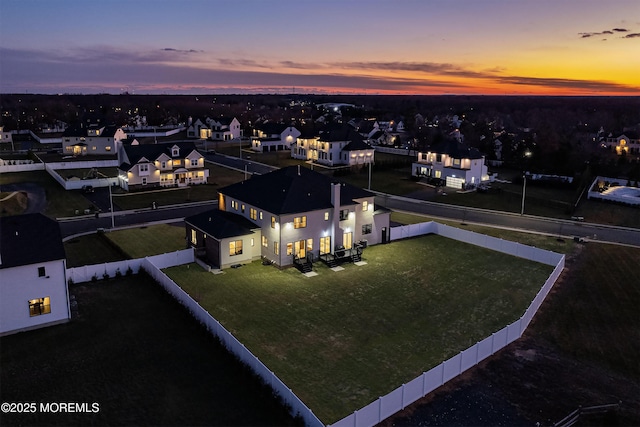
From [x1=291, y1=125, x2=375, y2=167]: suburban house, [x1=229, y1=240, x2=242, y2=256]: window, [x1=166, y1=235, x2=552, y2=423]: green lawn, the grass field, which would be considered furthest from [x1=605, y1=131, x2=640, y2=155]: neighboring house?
the grass field

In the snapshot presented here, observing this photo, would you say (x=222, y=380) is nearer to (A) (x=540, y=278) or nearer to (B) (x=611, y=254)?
(A) (x=540, y=278)

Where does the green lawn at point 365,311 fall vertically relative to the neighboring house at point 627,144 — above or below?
below

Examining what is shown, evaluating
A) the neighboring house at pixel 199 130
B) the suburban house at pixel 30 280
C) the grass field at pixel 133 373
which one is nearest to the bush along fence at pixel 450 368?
the grass field at pixel 133 373

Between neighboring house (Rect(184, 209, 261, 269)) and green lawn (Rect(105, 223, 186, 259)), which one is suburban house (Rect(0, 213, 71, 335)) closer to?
green lawn (Rect(105, 223, 186, 259))

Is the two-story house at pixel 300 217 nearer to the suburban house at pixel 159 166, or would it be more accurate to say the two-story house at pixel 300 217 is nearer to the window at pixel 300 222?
the window at pixel 300 222

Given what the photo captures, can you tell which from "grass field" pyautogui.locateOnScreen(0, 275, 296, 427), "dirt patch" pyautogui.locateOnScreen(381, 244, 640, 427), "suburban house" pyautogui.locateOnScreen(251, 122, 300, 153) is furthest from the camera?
"suburban house" pyautogui.locateOnScreen(251, 122, 300, 153)
